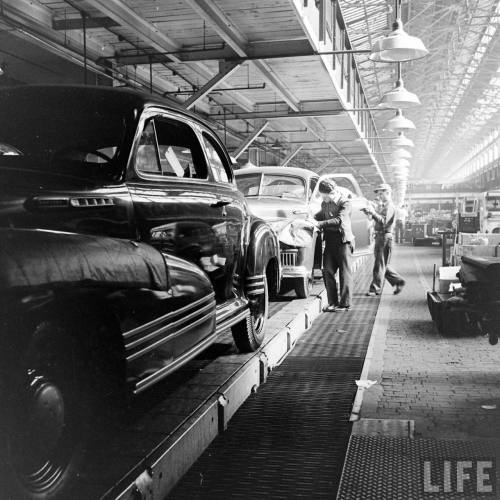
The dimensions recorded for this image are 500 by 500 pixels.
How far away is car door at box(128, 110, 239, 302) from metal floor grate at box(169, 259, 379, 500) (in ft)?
3.22

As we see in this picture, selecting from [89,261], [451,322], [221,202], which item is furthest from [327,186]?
[89,261]

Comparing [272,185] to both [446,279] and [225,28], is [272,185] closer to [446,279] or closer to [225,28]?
[225,28]

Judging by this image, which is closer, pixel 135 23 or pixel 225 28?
pixel 135 23

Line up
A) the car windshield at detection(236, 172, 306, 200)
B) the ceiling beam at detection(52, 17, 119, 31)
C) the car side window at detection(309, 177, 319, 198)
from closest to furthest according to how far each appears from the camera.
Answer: the ceiling beam at detection(52, 17, 119, 31)
the car windshield at detection(236, 172, 306, 200)
the car side window at detection(309, 177, 319, 198)

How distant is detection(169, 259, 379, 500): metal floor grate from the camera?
358 cm

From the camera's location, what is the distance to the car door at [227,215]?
15.1ft

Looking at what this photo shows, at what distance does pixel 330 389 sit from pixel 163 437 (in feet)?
7.38

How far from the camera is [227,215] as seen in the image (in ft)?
15.5

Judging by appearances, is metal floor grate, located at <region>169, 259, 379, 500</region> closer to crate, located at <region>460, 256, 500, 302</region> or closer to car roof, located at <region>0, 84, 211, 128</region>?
crate, located at <region>460, 256, 500, 302</region>

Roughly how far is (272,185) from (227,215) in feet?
16.3

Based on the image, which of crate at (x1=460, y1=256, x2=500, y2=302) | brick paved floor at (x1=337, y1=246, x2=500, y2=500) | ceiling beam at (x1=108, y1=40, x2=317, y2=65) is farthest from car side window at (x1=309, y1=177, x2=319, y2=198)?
crate at (x1=460, y1=256, x2=500, y2=302)

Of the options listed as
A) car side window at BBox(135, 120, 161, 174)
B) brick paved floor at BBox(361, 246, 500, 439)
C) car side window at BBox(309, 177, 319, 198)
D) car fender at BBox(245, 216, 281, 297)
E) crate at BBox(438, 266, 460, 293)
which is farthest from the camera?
car side window at BBox(309, 177, 319, 198)

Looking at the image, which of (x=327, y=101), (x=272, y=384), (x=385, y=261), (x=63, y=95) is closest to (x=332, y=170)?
(x=327, y=101)

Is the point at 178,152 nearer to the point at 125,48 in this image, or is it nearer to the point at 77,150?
the point at 77,150
